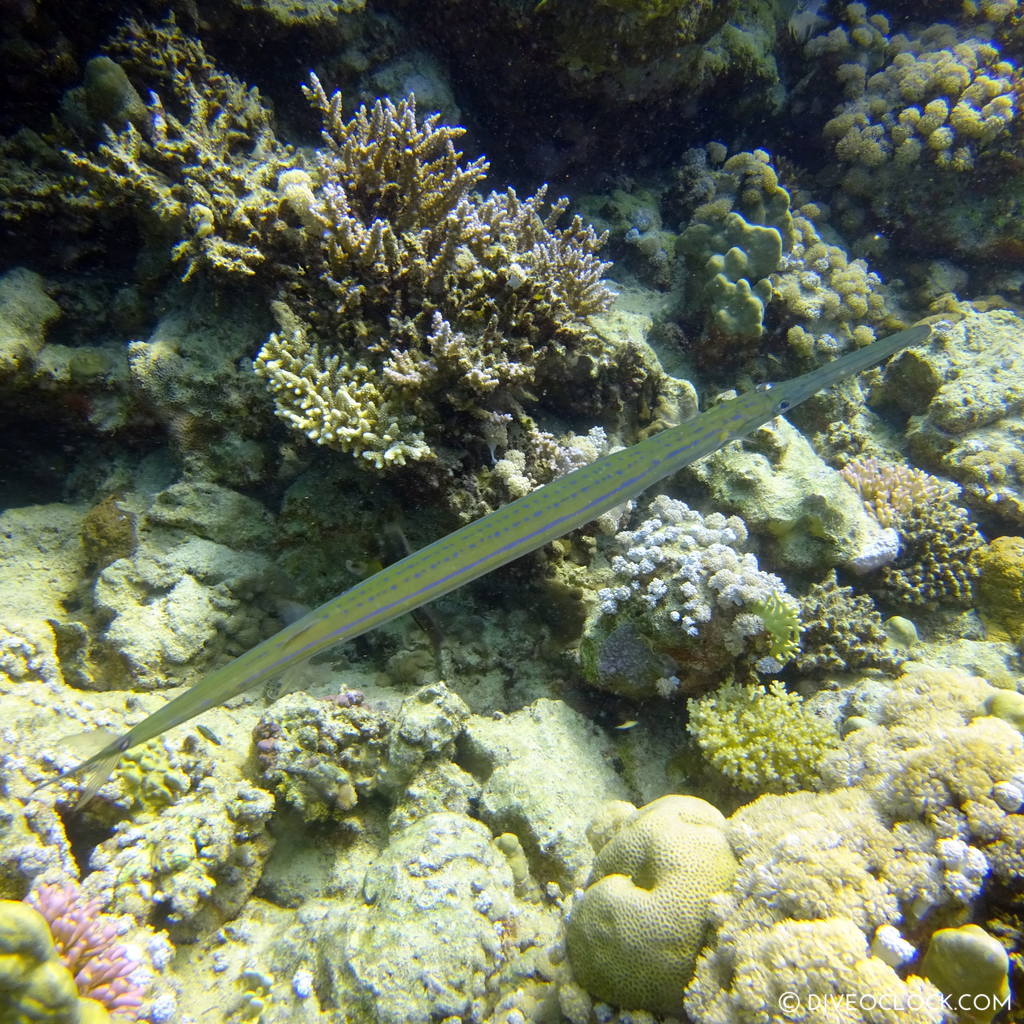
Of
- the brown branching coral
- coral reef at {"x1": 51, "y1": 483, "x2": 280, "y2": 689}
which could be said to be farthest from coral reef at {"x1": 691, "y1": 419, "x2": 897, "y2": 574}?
coral reef at {"x1": 51, "y1": 483, "x2": 280, "y2": 689}

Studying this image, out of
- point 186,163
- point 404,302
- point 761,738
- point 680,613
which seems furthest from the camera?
point 186,163

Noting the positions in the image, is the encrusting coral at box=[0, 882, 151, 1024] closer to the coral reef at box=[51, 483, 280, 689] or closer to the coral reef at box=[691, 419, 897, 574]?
the coral reef at box=[51, 483, 280, 689]

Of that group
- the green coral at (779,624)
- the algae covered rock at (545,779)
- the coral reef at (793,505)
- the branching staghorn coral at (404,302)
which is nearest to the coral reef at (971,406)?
the coral reef at (793,505)

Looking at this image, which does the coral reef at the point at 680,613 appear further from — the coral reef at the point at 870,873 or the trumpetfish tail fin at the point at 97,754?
the trumpetfish tail fin at the point at 97,754

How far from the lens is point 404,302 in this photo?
4.50 meters

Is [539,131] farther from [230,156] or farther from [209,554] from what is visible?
[209,554]

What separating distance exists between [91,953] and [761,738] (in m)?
4.06

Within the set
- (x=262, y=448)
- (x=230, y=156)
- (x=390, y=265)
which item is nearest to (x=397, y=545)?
(x=262, y=448)

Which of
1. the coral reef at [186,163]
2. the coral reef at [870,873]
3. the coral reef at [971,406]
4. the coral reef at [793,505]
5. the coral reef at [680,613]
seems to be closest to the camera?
the coral reef at [870,873]

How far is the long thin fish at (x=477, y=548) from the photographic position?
9.73ft

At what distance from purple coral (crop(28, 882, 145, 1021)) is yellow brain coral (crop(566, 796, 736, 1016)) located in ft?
7.61

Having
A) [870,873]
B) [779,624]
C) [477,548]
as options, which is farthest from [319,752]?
[779,624]

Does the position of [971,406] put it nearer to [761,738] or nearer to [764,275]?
[764,275]

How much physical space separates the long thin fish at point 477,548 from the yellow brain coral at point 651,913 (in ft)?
5.71
